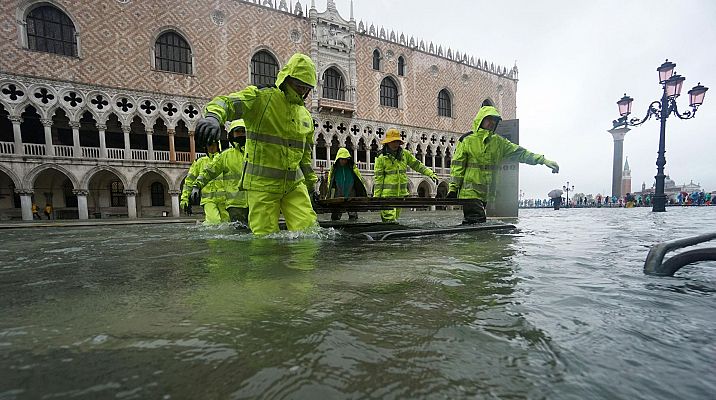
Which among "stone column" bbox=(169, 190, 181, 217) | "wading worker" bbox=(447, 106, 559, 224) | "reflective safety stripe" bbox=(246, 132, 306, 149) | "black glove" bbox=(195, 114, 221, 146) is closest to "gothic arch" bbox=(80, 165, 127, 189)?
"stone column" bbox=(169, 190, 181, 217)

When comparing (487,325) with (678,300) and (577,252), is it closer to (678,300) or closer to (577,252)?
(678,300)

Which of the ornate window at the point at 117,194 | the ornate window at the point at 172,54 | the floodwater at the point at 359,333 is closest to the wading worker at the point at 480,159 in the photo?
the floodwater at the point at 359,333

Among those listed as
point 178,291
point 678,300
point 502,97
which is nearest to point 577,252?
point 678,300

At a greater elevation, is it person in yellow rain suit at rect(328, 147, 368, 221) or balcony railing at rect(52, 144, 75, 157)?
balcony railing at rect(52, 144, 75, 157)

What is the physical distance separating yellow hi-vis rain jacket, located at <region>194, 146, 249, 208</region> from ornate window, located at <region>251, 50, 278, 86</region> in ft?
51.2

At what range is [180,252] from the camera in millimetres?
3072

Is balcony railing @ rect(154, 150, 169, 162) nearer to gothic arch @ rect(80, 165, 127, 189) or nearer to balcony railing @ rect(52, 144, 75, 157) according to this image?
gothic arch @ rect(80, 165, 127, 189)

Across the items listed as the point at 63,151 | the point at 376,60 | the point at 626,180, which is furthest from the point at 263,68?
the point at 626,180

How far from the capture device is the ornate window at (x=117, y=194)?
1883 cm

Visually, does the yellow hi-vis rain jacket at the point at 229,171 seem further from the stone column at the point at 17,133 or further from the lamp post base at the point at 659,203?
the stone column at the point at 17,133

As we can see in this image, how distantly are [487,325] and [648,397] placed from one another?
1.51ft

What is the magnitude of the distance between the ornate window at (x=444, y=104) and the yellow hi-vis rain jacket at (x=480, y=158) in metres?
23.2

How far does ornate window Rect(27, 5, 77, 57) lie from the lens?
14805mm

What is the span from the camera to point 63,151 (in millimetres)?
15430
